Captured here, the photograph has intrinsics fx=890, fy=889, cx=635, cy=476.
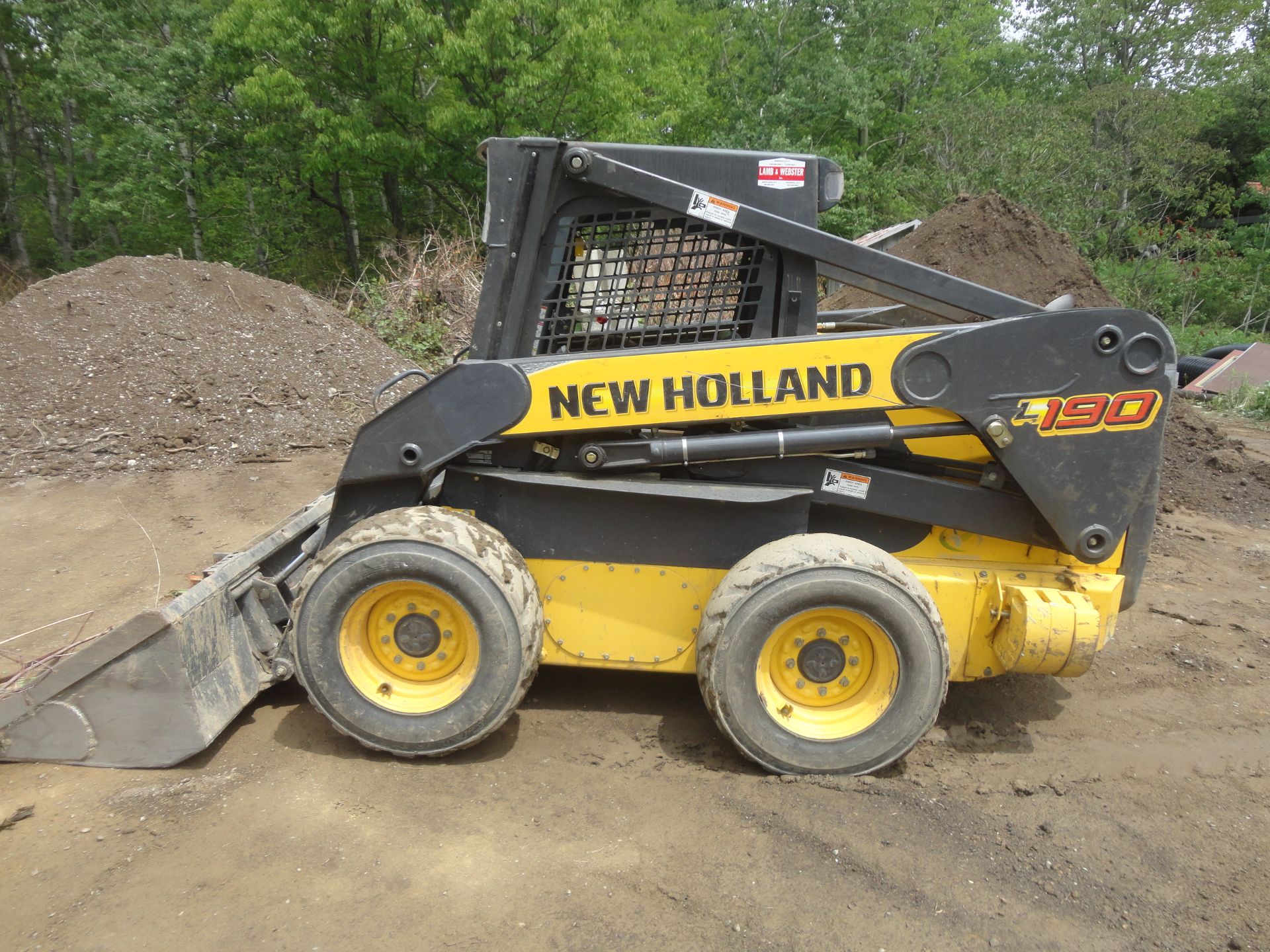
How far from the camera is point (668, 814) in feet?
10.4

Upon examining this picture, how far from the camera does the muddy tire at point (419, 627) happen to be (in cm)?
339

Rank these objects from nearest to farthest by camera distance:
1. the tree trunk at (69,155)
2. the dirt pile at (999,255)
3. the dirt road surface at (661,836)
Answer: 1. the dirt road surface at (661,836)
2. the dirt pile at (999,255)
3. the tree trunk at (69,155)

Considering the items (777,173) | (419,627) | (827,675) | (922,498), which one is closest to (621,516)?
(419,627)

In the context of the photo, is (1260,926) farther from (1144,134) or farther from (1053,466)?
(1144,134)

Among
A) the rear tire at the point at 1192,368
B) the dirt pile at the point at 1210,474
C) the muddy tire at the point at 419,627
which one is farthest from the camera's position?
the rear tire at the point at 1192,368

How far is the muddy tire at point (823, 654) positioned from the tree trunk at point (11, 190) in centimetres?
2226

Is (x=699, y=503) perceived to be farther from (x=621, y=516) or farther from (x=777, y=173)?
(x=777, y=173)

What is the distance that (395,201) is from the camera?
18.0 m

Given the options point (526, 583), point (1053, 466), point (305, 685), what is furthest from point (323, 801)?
point (1053, 466)

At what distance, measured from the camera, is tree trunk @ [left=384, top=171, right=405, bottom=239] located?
58.5ft

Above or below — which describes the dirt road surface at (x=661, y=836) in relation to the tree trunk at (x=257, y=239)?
below

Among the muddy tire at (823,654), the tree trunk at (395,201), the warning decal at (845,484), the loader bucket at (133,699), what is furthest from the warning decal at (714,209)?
the tree trunk at (395,201)

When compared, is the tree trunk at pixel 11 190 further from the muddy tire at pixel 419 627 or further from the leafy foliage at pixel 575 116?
the muddy tire at pixel 419 627

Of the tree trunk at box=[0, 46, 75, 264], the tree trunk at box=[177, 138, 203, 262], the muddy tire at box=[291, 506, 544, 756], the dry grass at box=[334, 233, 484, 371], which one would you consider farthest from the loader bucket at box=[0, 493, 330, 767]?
the tree trunk at box=[0, 46, 75, 264]
